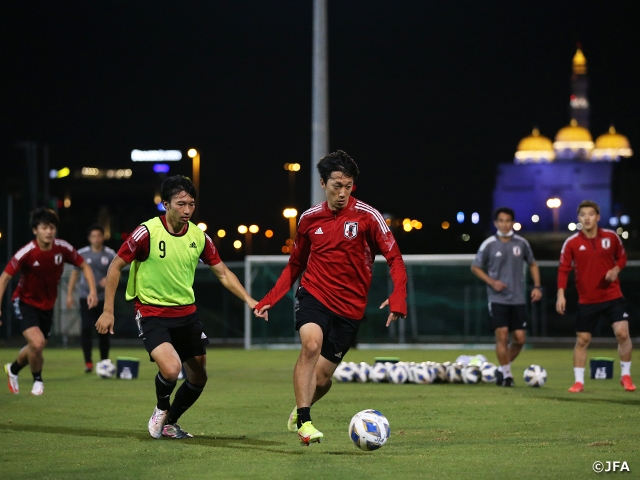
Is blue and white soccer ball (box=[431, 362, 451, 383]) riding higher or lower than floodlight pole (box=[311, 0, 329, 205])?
lower

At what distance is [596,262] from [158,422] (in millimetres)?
6509

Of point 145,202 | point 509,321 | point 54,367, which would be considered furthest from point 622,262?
point 145,202

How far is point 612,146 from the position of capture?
5797 inches

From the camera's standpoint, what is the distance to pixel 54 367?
18297 mm

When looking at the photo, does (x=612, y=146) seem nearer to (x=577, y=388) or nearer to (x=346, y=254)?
(x=577, y=388)

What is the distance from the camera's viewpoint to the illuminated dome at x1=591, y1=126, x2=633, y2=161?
479 ft

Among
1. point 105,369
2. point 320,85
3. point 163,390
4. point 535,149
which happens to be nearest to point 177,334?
point 163,390

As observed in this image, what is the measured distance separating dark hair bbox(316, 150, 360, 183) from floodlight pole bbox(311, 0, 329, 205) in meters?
11.5

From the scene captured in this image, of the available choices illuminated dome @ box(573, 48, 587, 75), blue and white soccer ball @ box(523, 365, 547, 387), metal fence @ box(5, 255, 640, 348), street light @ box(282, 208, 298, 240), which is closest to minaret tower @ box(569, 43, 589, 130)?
illuminated dome @ box(573, 48, 587, 75)

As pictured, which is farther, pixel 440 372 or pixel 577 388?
pixel 440 372

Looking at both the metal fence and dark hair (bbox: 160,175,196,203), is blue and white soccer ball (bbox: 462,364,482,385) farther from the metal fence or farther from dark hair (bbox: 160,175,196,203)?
the metal fence

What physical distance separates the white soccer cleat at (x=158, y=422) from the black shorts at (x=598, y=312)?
247 inches

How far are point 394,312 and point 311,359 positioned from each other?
0.74 metres

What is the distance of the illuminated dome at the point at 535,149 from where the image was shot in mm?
142500
